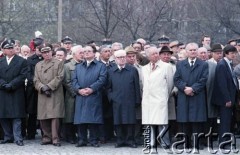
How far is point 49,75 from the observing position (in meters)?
14.2

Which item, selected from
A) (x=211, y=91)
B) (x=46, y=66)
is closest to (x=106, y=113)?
(x=46, y=66)

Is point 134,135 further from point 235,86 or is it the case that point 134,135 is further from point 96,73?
point 235,86

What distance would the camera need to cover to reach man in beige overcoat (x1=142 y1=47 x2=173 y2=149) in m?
13.5

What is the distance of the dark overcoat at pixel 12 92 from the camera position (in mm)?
14180

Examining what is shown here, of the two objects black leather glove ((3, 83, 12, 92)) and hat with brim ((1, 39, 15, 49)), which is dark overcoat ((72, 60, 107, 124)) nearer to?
black leather glove ((3, 83, 12, 92))

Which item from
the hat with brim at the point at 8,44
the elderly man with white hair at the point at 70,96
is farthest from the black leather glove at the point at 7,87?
the elderly man with white hair at the point at 70,96

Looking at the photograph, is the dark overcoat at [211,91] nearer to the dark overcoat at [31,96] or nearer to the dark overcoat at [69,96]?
the dark overcoat at [69,96]

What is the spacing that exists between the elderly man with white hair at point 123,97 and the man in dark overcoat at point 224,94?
1761 mm

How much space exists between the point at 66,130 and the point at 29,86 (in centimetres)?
Result: 136

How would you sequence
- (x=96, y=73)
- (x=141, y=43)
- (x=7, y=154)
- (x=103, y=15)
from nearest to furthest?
(x=7, y=154)
(x=96, y=73)
(x=141, y=43)
(x=103, y=15)

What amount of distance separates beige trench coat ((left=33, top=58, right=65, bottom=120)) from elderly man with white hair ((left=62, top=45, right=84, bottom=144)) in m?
0.17

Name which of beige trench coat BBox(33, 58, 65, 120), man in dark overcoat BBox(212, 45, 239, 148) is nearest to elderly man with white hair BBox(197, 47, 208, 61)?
man in dark overcoat BBox(212, 45, 239, 148)

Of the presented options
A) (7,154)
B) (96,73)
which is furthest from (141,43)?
(7,154)

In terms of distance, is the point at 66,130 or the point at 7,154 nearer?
the point at 7,154
